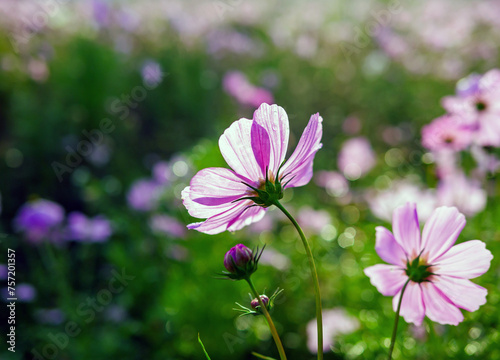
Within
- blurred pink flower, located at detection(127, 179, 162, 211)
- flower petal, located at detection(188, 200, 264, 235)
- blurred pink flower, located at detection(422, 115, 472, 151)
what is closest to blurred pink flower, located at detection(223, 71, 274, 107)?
blurred pink flower, located at detection(127, 179, 162, 211)

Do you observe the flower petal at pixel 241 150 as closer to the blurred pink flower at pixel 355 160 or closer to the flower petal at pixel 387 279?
the flower petal at pixel 387 279

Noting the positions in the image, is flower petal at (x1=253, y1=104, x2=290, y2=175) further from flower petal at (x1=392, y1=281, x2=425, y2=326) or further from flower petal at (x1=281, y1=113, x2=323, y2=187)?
flower petal at (x1=392, y1=281, x2=425, y2=326)

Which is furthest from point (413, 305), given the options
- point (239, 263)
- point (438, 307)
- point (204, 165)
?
point (204, 165)

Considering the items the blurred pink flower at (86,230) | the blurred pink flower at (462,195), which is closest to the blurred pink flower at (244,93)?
the blurred pink flower at (86,230)

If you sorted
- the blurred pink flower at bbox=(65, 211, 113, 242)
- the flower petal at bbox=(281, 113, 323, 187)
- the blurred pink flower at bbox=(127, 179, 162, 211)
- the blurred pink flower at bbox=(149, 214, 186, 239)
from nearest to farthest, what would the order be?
1. the flower petal at bbox=(281, 113, 323, 187)
2. the blurred pink flower at bbox=(149, 214, 186, 239)
3. the blurred pink flower at bbox=(65, 211, 113, 242)
4. the blurred pink flower at bbox=(127, 179, 162, 211)

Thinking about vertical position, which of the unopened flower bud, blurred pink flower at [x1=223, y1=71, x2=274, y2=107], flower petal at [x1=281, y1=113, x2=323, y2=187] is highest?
blurred pink flower at [x1=223, y1=71, x2=274, y2=107]

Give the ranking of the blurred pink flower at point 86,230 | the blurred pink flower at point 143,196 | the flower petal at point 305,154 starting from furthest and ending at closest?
the blurred pink flower at point 143,196 < the blurred pink flower at point 86,230 < the flower petal at point 305,154
